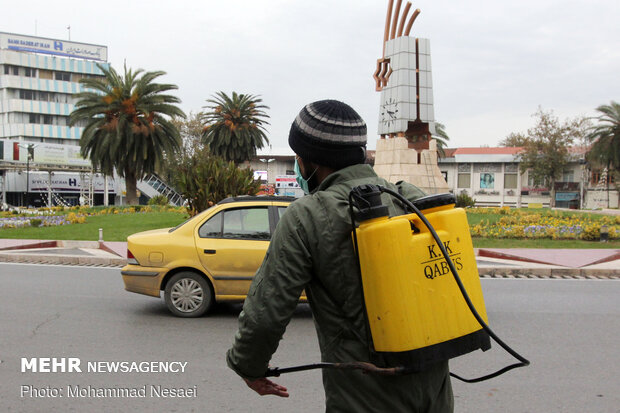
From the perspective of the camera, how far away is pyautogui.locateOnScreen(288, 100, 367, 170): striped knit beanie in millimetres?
1967

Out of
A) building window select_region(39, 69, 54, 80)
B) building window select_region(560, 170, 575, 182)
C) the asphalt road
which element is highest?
building window select_region(39, 69, 54, 80)

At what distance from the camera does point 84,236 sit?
58.3ft

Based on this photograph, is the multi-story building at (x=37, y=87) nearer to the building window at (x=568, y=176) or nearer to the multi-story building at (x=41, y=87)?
the multi-story building at (x=41, y=87)

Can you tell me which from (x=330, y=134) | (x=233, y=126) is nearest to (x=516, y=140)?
(x=233, y=126)

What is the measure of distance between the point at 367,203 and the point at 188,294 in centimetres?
580

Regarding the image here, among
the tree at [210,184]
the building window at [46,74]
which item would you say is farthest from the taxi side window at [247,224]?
the building window at [46,74]

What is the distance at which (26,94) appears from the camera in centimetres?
6606

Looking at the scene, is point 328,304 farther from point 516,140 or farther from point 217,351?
point 516,140

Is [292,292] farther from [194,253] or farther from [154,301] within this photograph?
[154,301]

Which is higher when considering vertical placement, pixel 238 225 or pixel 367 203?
pixel 367 203

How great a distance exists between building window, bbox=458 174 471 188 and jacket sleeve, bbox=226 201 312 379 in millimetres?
68546

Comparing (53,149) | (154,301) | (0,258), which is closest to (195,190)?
(0,258)

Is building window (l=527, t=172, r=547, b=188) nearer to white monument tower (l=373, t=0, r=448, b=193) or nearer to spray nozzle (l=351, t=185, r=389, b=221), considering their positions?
white monument tower (l=373, t=0, r=448, b=193)

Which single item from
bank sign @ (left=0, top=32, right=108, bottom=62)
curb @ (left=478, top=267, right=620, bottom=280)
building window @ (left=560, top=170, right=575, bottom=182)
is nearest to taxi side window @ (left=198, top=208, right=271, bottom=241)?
curb @ (left=478, top=267, right=620, bottom=280)
